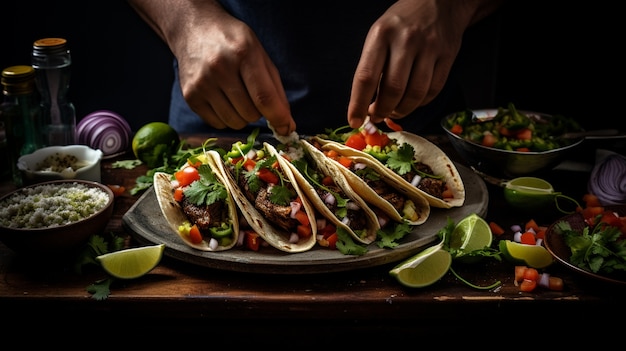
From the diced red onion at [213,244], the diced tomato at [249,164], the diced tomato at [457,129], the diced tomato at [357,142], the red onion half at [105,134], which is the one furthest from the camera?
the red onion half at [105,134]

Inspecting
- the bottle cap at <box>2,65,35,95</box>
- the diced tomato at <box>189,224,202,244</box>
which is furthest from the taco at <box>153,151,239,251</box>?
the bottle cap at <box>2,65,35,95</box>

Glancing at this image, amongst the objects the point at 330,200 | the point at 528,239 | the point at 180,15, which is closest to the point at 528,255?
the point at 528,239

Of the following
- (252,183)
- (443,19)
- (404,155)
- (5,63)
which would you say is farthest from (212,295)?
(5,63)

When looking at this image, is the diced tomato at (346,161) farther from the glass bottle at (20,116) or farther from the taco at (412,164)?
the glass bottle at (20,116)

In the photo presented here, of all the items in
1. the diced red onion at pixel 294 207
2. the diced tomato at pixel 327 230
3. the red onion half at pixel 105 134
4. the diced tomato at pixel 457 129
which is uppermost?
the diced tomato at pixel 457 129

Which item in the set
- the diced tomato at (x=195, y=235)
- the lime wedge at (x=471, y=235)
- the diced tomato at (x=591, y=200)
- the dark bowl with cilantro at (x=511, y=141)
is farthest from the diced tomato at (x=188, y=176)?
the diced tomato at (x=591, y=200)

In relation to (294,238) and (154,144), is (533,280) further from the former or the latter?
(154,144)
